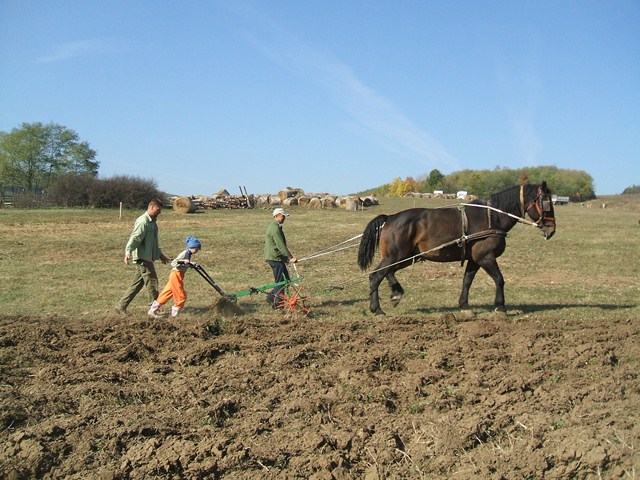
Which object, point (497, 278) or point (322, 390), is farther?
point (497, 278)

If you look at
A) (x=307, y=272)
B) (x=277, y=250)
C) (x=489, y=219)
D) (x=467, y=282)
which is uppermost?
(x=489, y=219)


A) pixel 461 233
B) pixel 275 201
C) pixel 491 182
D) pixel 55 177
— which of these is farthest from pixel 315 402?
pixel 491 182

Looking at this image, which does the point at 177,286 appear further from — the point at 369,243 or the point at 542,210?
the point at 542,210

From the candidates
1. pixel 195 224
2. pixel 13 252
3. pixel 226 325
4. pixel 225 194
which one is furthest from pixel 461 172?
pixel 226 325

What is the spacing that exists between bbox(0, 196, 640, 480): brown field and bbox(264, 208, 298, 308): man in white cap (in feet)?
1.42

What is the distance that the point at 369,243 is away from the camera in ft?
32.9

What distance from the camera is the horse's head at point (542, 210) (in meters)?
9.82

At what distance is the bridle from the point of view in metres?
9.82

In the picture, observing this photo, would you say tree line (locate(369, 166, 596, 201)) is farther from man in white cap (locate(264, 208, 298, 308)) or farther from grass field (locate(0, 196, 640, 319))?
man in white cap (locate(264, 208, 298, 308))

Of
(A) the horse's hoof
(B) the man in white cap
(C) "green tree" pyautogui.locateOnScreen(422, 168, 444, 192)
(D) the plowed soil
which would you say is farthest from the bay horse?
(C) "green tree" pyautogui.locateOnScreen(422, 168, 444, 192)

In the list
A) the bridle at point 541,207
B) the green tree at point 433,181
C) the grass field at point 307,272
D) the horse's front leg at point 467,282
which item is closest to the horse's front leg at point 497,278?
the horse's front leg at point 467,282

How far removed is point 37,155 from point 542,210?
185ft

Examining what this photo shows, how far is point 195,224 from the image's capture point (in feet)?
98.9

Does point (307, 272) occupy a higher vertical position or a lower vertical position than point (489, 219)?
lower
